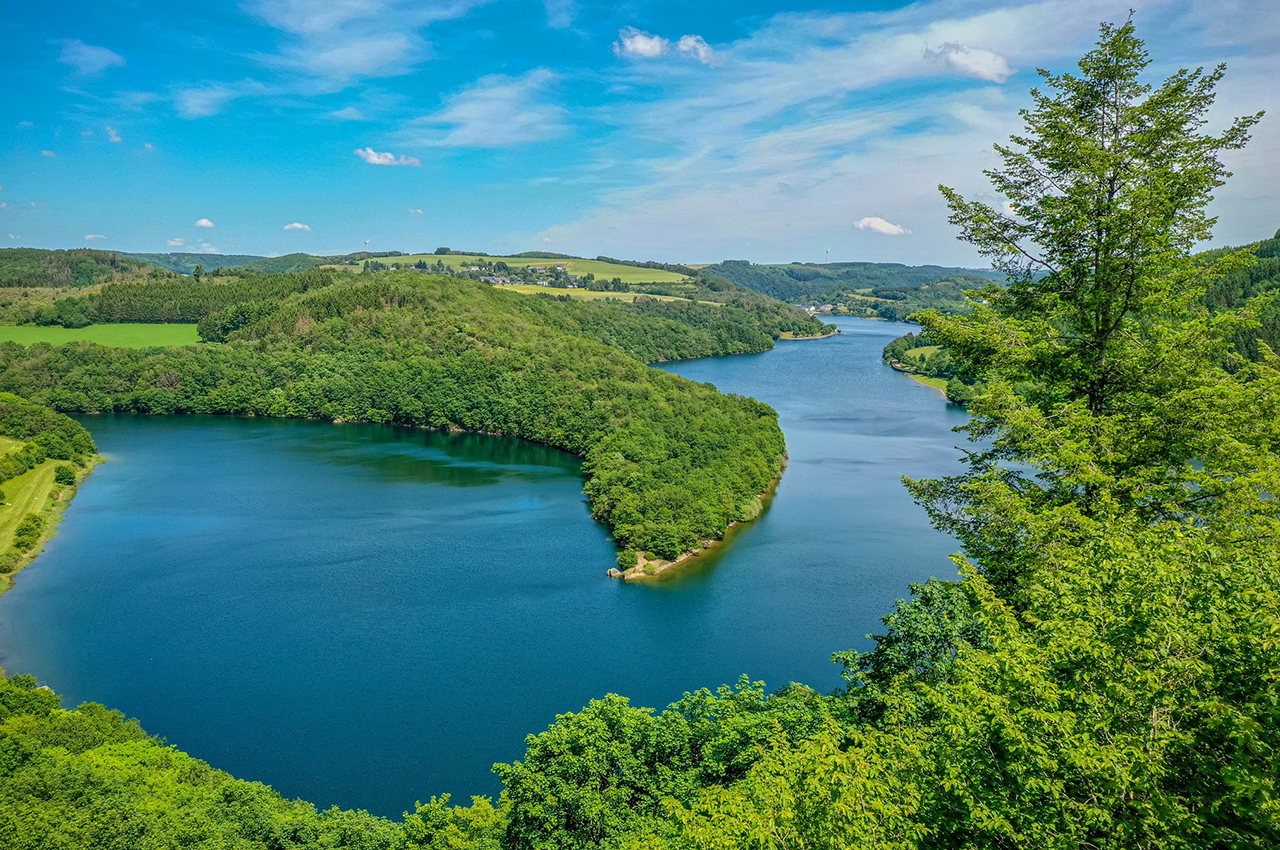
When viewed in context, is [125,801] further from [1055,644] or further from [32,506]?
[32,506]

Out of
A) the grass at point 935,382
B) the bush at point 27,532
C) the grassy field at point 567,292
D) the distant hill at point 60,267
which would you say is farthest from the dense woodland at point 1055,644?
the distant hill at point 60,267

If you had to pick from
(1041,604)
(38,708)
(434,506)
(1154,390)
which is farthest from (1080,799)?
(434,506)

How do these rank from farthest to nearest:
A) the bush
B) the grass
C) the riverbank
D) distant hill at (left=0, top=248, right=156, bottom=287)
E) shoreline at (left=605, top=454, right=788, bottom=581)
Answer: distant hill at (left=0, top=248, right=156, bottom=287), the grass, the bush, shoreline at (left=605, top=454, right=788, bottom=581), the riverbank

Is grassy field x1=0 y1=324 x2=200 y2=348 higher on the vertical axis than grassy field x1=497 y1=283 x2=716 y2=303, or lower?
lower

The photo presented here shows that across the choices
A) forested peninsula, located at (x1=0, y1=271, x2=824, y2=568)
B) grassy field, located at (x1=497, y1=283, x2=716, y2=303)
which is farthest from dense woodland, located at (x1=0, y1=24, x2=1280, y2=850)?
grassy field, located at (x1=497, y1=283, x2=716, y2=303)

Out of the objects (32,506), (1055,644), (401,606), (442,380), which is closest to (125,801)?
(1055,644)

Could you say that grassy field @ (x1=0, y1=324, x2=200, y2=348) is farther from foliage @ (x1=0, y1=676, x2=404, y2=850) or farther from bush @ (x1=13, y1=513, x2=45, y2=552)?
foliage @ (x1=0, y1=676, x2=404, y2=850)

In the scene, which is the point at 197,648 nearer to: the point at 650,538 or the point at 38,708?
the point at 38,708
